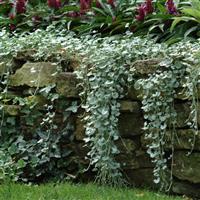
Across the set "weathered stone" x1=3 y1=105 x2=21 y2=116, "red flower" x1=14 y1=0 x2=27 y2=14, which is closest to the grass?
"weathered stone" x1=3 y1=105 x2=21 y2=116

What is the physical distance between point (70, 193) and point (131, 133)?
648mm

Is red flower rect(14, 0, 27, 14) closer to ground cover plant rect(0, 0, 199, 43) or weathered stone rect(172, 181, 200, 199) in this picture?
ground cover plant rect(0, 0, 199, 43)

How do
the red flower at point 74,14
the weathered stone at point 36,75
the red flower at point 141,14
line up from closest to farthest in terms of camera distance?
the weathered stone at point 36,75 → the red flower at point 141,14 → the red flower at point 74,14

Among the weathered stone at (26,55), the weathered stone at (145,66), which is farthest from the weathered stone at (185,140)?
the weathered stone at (26,55)

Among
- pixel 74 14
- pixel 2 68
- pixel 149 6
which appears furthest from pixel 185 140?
pixel 74 14

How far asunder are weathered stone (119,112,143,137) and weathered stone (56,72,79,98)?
41 centimetres

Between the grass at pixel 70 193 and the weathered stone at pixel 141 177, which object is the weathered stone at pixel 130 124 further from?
the grass at pixel 70 193

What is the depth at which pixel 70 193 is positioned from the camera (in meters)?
3.69

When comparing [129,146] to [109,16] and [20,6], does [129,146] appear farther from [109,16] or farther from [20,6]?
[20,6]

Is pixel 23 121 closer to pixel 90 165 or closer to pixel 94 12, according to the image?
pixel 90 165

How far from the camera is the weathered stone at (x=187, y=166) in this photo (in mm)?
3746

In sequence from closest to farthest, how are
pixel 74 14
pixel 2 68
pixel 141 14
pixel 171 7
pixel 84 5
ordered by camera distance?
pixel 2 68
pixel 171 7
pixel 141 14
pixel 84 5
pixel 74 14

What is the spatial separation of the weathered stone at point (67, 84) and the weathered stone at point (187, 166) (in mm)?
901

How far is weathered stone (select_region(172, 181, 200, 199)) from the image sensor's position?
150 inches
